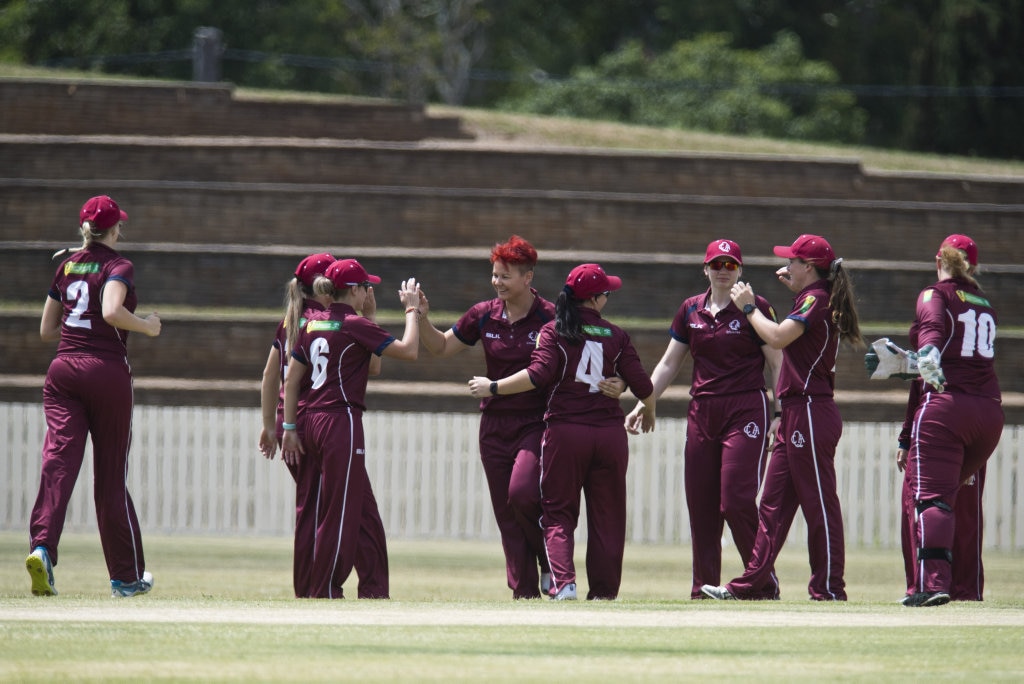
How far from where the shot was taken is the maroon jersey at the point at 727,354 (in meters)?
8.77

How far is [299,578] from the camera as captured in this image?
8.48 metres

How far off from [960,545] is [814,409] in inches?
41.7

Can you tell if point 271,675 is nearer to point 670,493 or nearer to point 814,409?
point 814,409

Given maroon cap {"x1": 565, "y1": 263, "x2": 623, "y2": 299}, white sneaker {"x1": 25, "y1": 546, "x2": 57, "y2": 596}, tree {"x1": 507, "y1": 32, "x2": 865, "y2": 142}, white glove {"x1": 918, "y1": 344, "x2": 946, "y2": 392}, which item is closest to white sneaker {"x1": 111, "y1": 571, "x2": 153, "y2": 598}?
white sneaker {"x1": 25, "y1": 546, "x2": 57, "y2": 596}

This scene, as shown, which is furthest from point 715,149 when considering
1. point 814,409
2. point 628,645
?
point 628,645

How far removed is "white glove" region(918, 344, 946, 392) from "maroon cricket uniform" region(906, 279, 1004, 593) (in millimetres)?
73

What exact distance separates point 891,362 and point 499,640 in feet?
10.1

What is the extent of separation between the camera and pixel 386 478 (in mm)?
14805

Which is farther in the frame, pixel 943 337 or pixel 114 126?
pixel 114 126

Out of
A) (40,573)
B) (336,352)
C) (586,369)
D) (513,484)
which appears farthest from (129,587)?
(586,369)

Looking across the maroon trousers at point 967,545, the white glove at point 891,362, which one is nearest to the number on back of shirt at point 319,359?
the white glove at point 891,362

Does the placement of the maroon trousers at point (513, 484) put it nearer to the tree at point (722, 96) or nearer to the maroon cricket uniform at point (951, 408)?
the maroon cricket uniform at point (951, 408)

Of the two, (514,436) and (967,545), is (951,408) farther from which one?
(514,436)

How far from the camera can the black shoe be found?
7.59 metres
